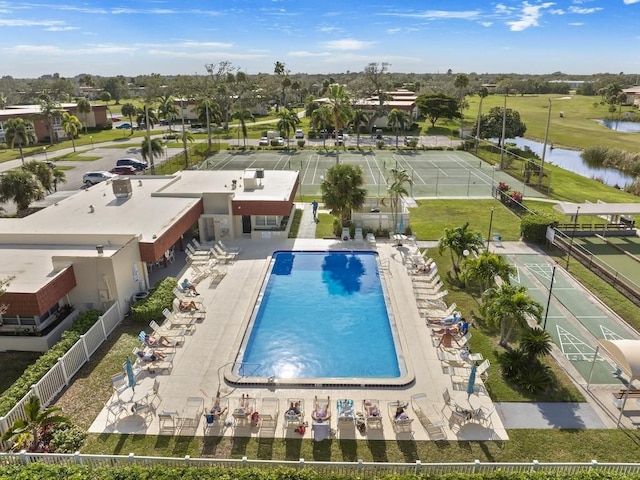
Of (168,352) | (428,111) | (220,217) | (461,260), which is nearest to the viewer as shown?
(168,352)

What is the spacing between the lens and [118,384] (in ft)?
50.0

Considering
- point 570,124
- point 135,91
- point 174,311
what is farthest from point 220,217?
point 135,91

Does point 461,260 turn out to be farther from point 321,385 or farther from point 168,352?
point 168,352

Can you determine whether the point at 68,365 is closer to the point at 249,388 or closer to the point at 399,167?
the point at 249,388

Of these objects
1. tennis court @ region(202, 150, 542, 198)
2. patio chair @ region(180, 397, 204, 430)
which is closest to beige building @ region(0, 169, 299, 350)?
patio chair @ region(180, 397, 204, 430)

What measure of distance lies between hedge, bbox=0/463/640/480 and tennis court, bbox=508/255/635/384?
22.7 feet

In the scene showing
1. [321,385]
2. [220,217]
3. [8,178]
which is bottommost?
[321,385]

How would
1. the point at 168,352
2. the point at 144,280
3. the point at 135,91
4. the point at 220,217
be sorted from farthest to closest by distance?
the point at 135,91
the point at 220,217
the point at 144,280
the point at 168,352

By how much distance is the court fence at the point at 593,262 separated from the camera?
21.7m

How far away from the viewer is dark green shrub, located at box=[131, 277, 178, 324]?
1952 centimetres

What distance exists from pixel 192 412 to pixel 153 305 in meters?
7.15

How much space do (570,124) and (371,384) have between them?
9707 centimetres

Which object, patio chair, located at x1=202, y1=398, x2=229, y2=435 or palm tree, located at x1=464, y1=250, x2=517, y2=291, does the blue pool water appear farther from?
palm tree, located at x1=464, y1=250, x2=517, y2=291

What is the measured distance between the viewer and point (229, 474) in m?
10.5
